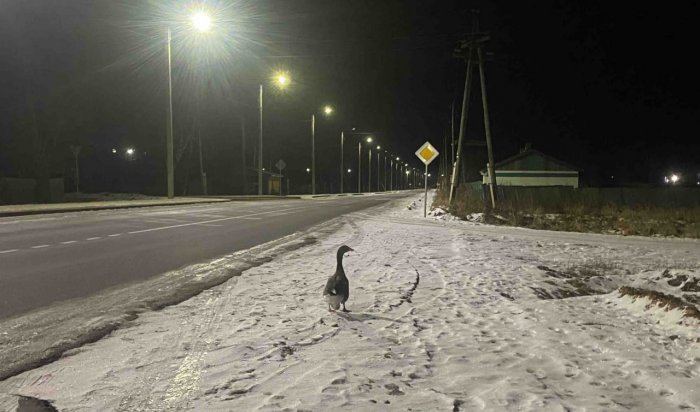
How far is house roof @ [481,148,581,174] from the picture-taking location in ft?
186

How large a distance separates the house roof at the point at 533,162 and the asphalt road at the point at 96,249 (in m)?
44.6

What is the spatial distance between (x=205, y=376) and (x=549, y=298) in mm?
5081

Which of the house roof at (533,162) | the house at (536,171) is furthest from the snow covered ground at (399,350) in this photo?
the house roof at (533,162)

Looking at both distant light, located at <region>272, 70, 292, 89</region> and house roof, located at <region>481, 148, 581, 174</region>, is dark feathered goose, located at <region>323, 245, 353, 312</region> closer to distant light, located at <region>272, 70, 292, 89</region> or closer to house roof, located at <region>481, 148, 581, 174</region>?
distant light, located at <region>272, 70, 292, 89</region>

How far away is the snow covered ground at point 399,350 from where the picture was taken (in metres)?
3.38

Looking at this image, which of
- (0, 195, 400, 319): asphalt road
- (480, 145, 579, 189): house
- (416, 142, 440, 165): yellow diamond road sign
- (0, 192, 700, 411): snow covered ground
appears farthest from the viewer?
(480, 145, 579, 189): house

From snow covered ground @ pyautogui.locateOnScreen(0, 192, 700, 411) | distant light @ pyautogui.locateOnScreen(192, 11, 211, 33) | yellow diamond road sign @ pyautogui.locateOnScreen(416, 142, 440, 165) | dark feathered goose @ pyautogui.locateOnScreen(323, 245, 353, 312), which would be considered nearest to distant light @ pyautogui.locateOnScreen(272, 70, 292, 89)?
distant light @ pyautogui.locateOnScreen(192, 11, 211, 33)

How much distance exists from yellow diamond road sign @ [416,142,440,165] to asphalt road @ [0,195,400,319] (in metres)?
5.85

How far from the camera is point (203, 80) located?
53.0 meters

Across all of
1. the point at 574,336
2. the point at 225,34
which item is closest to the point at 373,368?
the point at 574,336

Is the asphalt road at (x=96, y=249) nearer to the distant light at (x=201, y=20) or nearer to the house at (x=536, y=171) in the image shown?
the distant light at (x=201, y=20)

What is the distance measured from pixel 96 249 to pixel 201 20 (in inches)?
724

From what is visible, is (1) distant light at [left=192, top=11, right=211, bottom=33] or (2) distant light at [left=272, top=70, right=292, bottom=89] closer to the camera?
(1) distant light at [left=192, top=11, right=211, bottom=33]

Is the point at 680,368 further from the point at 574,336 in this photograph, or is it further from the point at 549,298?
the point at 549,298
